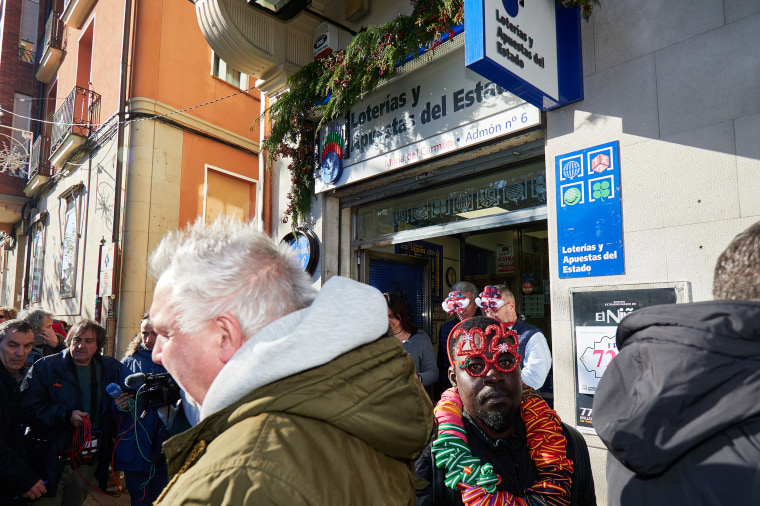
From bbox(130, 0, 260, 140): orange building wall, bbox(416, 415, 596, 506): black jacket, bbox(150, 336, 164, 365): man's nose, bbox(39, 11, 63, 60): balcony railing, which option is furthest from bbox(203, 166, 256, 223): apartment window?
bbox(150, 336, 164, 365): man's nose

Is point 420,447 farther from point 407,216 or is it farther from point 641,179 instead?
point 407,216

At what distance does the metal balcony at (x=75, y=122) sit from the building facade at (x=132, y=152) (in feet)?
0.11

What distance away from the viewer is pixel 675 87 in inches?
124

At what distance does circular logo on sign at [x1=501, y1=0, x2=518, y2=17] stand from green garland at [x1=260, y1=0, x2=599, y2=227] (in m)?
0.55

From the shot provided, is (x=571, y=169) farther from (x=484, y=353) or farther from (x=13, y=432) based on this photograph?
(x=13, y=432)

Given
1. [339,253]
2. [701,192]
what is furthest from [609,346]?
[339,253]

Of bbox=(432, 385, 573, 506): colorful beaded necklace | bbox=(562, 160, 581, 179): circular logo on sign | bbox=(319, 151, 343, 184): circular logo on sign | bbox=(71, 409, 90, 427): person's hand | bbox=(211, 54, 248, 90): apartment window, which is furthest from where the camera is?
bbox=(211, 54, 248, 90): apartment window

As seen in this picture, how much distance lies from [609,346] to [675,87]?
1759mm

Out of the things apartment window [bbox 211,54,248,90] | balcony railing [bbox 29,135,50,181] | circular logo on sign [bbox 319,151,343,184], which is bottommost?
circular logo on sign [bbox 319,151,343,184]

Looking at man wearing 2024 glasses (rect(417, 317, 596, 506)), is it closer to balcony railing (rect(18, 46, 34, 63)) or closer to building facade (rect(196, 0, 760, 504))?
building facade (rect(196, 0, 760, 504))

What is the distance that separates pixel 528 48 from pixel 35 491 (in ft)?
14.2

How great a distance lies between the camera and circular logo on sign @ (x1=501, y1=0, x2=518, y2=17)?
10.3 ft

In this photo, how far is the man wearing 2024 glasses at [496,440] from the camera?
1.84 metres

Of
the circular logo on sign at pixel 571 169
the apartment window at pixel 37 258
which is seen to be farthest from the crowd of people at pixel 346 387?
the apartment window at pixel 37 258
